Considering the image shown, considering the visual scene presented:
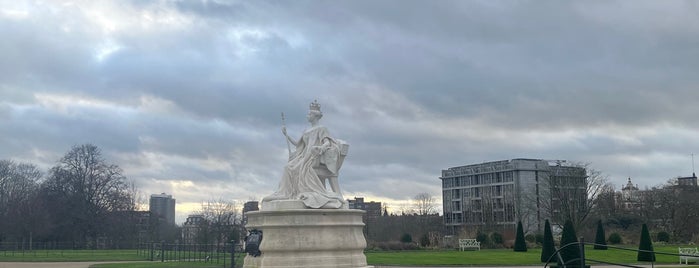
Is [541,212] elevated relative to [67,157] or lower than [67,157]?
lower

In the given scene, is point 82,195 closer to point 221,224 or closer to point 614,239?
point 221,224

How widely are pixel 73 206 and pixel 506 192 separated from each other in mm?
59441

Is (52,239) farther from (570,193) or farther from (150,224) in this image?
(570,193)

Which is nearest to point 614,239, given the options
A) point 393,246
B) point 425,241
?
point 425,241

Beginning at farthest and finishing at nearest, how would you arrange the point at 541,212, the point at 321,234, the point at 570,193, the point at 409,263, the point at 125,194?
the point at 541,212
the point at 570,193
the point at 125,194
the point at 409,263
the point at 321,234

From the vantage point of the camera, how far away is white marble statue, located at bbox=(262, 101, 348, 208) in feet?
58.4

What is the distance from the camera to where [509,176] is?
326 ft

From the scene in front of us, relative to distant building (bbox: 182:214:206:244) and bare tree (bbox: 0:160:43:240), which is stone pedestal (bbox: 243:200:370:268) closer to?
distant building (bbox: 182:214:206:244)

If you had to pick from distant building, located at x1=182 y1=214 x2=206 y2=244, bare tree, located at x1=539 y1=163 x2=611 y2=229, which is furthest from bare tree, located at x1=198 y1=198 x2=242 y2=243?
bare tree, located at x1=539 y1=163 x2=611 y2=229

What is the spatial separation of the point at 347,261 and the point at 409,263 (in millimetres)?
12657

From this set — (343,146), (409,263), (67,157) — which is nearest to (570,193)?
(409,263)

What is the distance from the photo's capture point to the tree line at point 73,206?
56.1 meters

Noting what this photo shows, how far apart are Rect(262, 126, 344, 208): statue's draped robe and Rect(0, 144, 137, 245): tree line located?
43.6 m

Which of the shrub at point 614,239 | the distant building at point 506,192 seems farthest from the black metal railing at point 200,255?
the distant building at point 506,192
